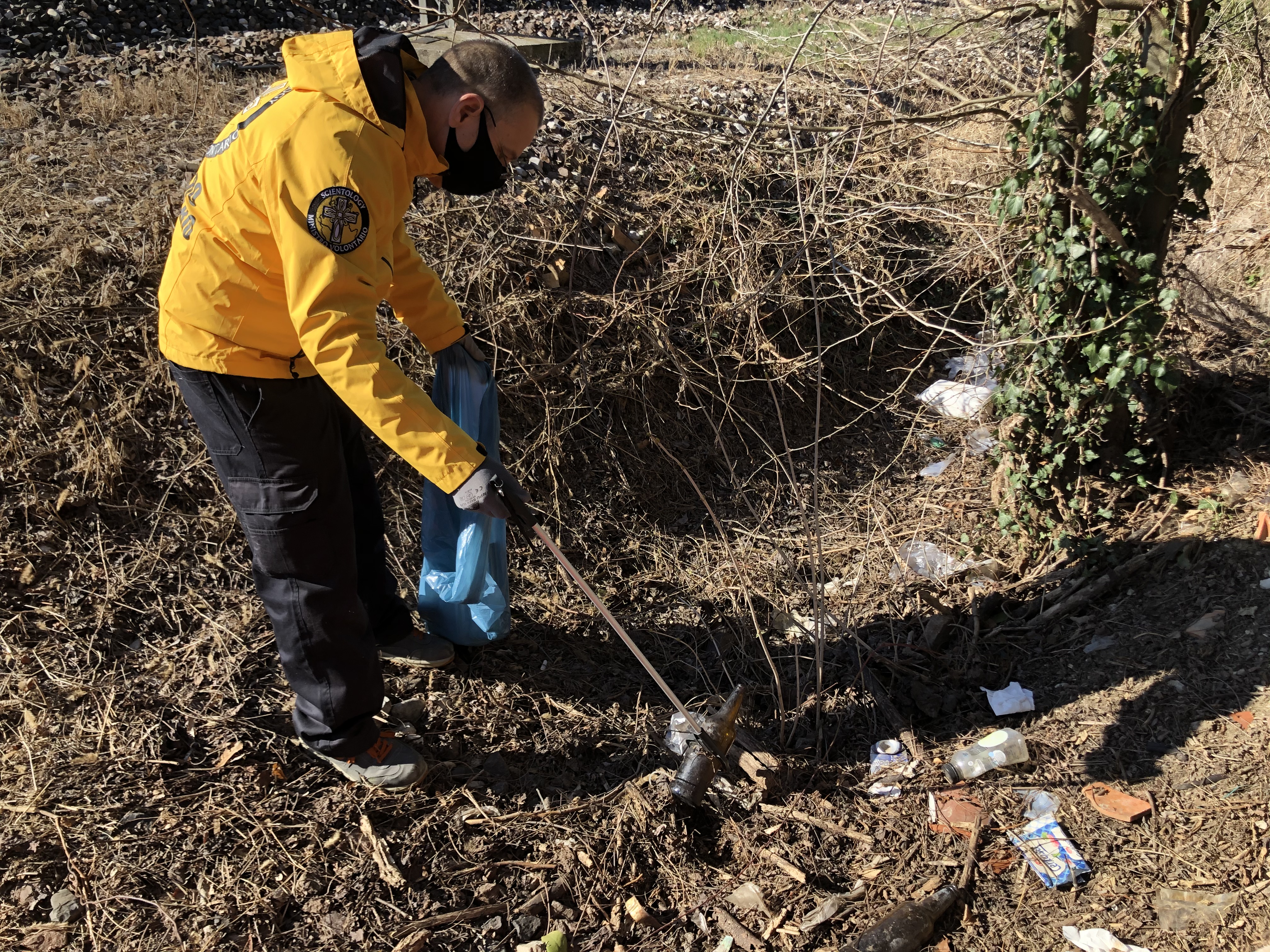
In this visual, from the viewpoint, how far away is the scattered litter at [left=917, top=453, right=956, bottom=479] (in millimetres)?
4297

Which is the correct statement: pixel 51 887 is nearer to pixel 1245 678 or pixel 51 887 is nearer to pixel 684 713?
pixel 684 713

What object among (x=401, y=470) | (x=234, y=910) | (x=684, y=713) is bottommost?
(x=234, y=910)

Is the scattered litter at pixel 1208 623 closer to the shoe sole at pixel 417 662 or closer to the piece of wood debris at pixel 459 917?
the piece of wood debris at pixel 459 917

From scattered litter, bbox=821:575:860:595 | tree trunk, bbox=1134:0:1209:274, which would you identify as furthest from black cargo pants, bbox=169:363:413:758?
tree trunk, bbox=1134:0:1209:274

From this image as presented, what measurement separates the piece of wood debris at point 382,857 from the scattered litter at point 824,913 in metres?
1.13

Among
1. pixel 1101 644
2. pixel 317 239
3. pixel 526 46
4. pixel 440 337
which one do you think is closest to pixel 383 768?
pixel 440 337

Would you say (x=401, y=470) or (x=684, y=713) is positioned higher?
(x=401, y=470)

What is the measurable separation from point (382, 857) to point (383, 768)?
25cm

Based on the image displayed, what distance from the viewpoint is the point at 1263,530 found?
318cm

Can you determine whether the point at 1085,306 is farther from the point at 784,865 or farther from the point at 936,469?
the point at 784,865

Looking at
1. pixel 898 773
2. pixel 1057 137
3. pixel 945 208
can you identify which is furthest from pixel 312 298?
pixel 945 208

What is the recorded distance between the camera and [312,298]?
1.90 meters

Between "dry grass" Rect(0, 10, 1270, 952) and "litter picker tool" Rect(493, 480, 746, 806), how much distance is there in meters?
0.15

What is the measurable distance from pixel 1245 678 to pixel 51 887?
362 cm
